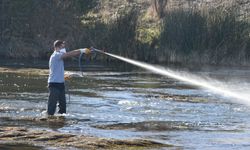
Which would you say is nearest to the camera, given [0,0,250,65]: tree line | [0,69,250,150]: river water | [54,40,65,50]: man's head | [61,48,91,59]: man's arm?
[0,69,250,150]: river water

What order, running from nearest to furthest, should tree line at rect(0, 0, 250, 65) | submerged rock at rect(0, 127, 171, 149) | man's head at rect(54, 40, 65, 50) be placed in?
1. submerged rock at rect(0, 127, 171, 149)
2. man's head at rect(54, 40, 65, 50)
3. tree line at rect(0, 0, 250, 65)

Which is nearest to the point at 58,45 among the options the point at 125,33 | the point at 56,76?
the point at 56,76

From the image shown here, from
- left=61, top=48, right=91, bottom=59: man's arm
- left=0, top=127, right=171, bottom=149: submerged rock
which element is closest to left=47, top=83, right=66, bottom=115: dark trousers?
left=61, top=48, right=91, bottom=59: man's arm

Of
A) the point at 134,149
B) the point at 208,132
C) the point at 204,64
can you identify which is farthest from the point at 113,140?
the point at 204,64

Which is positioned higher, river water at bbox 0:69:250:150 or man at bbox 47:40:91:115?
man at bbox 47:40:91:115

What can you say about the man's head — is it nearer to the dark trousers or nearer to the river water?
the dark trousers

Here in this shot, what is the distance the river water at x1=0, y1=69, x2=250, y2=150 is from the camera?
14688 mm

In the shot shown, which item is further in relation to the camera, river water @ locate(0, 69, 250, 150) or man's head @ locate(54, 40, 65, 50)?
man's head @ locate(54, 40, 65, 50)

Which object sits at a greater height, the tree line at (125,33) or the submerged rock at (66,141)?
the tree line at (125,33)

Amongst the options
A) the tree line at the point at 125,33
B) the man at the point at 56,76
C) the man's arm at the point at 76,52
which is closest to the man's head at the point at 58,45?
the man at the point at 56,76

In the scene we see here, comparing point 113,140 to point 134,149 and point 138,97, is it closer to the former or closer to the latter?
point 134,149

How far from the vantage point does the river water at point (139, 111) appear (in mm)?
14688

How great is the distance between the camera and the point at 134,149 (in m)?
12.6

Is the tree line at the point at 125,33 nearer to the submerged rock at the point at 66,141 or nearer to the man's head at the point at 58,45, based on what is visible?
the man's head at the point at 58,45
